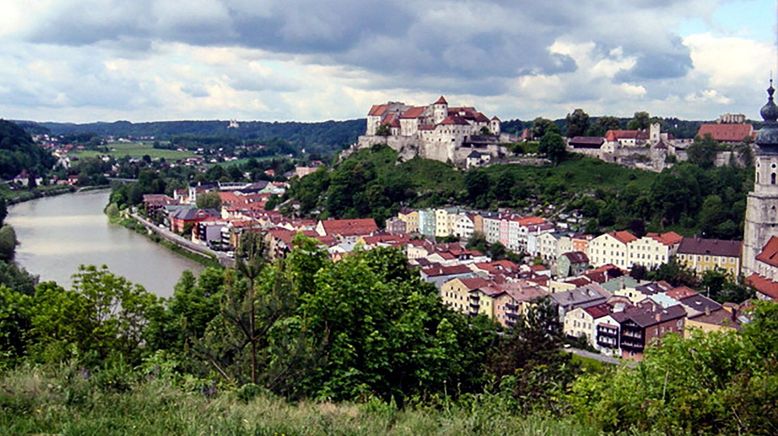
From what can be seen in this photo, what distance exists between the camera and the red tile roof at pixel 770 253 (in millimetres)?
20641

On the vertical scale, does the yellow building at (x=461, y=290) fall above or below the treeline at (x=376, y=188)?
below

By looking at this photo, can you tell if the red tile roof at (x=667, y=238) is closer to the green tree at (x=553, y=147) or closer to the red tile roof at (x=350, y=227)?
the red tile roof at (x=350, y=227)

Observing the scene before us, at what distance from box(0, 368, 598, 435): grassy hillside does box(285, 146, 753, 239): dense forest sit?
78.7ft

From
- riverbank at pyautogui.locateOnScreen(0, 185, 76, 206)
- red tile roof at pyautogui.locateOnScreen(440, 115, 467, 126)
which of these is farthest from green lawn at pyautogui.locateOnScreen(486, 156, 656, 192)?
riverbank at pyautogui.locateOnScreen(0, 185, 76, 206)

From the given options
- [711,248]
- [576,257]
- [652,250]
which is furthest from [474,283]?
[711,248]

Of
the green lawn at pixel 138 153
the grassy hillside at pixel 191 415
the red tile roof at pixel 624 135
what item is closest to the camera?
the grassy hillside at pixel 191 415

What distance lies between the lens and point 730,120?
127 ft

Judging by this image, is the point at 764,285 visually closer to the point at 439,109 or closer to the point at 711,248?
the point at 711,248

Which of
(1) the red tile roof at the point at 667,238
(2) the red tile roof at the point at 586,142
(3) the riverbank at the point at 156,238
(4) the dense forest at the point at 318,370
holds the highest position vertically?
(2) the red tile roof at the point at 586,142

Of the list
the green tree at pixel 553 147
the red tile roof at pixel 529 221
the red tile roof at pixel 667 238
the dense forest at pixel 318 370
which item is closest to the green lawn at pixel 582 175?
the green tree at pixel 553 147

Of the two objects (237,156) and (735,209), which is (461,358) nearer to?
(735,209)

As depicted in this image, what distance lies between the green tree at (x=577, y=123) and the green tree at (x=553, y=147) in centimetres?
278

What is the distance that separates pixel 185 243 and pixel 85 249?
13.9 feet

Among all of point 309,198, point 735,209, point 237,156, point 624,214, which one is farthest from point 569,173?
point 237,156
